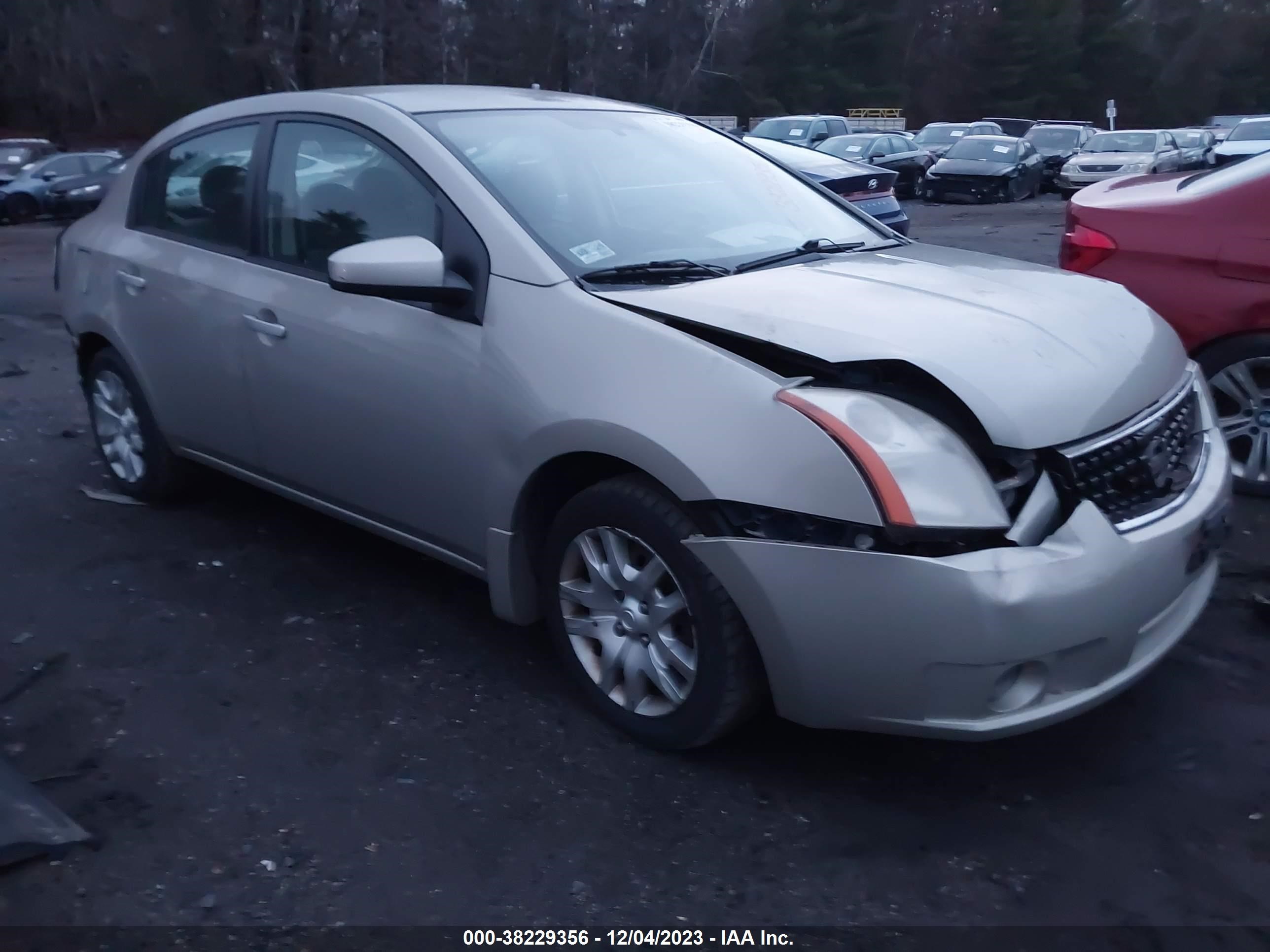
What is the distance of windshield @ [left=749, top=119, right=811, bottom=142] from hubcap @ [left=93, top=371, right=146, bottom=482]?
84.3 feet

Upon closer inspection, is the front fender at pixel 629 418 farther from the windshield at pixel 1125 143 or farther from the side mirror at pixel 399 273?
the windshield at pixel 1125 143

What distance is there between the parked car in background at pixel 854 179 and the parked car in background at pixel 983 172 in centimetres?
1401

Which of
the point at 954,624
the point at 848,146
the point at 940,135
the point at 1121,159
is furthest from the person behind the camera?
the point at 940,135

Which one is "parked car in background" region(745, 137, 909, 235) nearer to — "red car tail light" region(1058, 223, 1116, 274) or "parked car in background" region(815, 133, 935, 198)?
"red car tail light" region(1058, 223, 1116, 274)

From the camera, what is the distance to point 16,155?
23500mm

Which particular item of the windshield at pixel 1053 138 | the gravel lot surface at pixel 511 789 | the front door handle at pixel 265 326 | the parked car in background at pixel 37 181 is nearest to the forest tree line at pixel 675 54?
the parked car in background at pixel 37 181

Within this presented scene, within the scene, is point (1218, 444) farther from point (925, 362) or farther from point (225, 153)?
point (225, 153)

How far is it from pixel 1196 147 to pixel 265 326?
29541 millimetres

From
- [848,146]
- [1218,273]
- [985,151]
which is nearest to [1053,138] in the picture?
[985,151]

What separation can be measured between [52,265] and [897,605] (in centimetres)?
1559

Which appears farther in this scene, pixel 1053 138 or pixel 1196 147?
pixel 1053 138

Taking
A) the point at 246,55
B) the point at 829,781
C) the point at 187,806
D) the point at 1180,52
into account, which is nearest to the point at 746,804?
the point at 829,781

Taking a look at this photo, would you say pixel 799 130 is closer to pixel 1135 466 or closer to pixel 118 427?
pixel 118 427

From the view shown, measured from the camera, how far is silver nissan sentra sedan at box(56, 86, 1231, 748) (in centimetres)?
282
